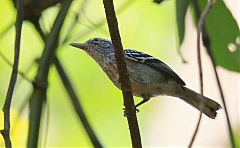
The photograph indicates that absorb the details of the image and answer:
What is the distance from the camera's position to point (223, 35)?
7.96 feet

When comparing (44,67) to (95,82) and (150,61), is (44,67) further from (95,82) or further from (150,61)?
(95,82)

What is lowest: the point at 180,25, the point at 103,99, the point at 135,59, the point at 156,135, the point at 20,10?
the point at 156,135

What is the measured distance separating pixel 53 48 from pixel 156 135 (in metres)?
1.46

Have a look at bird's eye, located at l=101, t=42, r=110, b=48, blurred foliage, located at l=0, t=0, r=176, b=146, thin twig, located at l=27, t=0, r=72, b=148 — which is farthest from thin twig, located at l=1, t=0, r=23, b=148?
blurred foliage, located at l=0, t=0, r=176, b=146

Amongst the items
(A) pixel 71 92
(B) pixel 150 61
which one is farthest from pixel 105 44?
(A) pixel 71 92

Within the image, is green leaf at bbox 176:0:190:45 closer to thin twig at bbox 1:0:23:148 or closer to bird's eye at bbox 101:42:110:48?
thin twig at bbox 1:0:23:148

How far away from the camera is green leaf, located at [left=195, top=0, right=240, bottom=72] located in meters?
2.36

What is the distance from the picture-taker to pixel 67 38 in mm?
2832

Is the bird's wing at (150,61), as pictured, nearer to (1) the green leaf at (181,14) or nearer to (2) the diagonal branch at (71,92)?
(2) the diagonal branch at (71,92)

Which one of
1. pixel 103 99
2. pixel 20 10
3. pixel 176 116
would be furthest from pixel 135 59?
pixel 176 116

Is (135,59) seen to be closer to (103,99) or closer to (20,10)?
(103,99)

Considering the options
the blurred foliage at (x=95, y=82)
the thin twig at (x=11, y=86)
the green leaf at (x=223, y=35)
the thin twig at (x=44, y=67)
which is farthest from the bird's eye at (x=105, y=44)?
the thin twig at (x=11, y=86)

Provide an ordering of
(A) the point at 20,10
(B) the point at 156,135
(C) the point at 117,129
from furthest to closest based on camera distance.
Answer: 1. (B) the point at 156,135
2. (C) the point at 117,129
3. (A) the point at 20,10

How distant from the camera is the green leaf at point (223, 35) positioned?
2.36m
